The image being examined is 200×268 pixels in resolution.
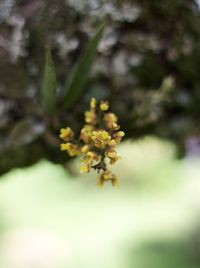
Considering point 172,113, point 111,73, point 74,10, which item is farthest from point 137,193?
point 74,10

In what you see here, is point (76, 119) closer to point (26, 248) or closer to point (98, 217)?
point (98, 217)

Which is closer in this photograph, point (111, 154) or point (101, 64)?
point (111, 154)

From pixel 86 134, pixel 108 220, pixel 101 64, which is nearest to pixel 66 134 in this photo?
pixel 86 134

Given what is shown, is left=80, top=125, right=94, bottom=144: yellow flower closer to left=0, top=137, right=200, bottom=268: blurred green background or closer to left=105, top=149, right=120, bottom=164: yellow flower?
left=105, top=149, right=120, bottom=164: yellow flower

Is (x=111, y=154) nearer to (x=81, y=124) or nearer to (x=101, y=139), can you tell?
(x=101, y=139)

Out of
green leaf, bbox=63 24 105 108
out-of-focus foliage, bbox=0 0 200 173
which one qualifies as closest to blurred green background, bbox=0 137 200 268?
out-of-focus foliage, bbox=0 0 200 173
